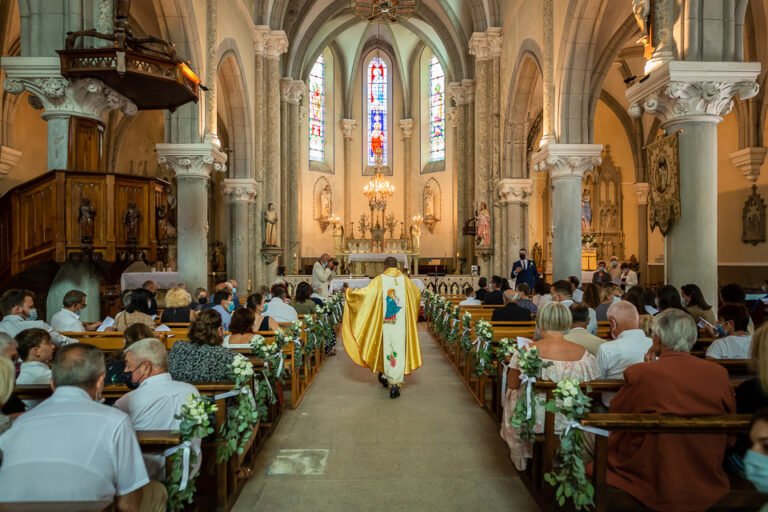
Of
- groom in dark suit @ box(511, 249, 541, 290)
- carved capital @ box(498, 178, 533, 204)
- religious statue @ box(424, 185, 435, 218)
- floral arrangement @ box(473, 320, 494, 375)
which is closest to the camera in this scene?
floral arrangement @ box(473, 320, 494, 375)

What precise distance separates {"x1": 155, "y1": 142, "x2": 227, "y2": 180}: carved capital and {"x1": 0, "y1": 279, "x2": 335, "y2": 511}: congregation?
23.0 ft

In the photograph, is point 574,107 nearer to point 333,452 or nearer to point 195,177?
point 195,177

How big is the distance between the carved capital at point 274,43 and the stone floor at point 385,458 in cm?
1487

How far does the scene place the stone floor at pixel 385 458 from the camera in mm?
3996

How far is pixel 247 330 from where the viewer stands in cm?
554

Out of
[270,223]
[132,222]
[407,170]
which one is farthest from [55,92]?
[407,170]

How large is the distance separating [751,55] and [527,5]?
19.2 ft

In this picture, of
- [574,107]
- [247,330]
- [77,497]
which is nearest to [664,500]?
[77,497]

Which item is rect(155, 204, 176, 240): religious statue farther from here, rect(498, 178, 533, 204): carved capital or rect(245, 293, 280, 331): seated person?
rect(498, 178, 533, 204): carved capital

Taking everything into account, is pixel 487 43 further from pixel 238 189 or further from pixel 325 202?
pixel 325 202

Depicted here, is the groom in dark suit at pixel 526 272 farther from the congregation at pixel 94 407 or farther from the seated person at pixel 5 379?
the seated person at pixel 5 379

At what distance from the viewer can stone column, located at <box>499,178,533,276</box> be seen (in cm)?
1772

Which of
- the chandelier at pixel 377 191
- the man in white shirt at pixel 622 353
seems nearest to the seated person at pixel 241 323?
the man in white shirt at pixel 622 353

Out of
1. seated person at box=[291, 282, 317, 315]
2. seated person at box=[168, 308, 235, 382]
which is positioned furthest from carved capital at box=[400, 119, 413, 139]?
seated person at box=[168, 308, 235, 382]
